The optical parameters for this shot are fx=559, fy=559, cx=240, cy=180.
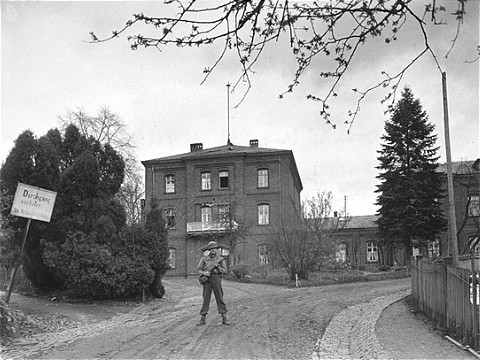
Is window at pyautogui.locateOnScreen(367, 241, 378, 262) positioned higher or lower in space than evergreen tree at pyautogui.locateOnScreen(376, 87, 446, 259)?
lower

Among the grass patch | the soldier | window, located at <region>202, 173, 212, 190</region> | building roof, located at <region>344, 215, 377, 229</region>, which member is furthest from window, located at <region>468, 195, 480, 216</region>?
the soldier

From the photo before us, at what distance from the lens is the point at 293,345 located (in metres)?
10.2

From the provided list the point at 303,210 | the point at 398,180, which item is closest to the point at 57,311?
the point at 303,210

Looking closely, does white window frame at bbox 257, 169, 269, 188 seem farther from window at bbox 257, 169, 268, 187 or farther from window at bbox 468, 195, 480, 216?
window at bbox 468, 195, 480, 216

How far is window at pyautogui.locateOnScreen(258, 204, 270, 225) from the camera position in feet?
149

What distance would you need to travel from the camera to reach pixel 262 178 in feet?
151

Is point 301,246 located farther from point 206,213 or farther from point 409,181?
point 206,213

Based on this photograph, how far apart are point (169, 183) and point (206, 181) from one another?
3.39 m

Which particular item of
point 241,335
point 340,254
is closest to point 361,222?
point 340,254

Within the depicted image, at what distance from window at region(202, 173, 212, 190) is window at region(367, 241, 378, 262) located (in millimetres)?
19145

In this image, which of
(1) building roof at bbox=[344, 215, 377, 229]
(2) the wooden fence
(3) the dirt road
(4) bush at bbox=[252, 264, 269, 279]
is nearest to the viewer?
(3) the dirt road

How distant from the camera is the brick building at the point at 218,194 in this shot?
45156 millimetres

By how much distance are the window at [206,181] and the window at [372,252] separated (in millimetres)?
19145

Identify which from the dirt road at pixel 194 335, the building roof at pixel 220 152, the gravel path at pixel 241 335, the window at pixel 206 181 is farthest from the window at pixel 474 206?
the dirt road at pixel 194 335
